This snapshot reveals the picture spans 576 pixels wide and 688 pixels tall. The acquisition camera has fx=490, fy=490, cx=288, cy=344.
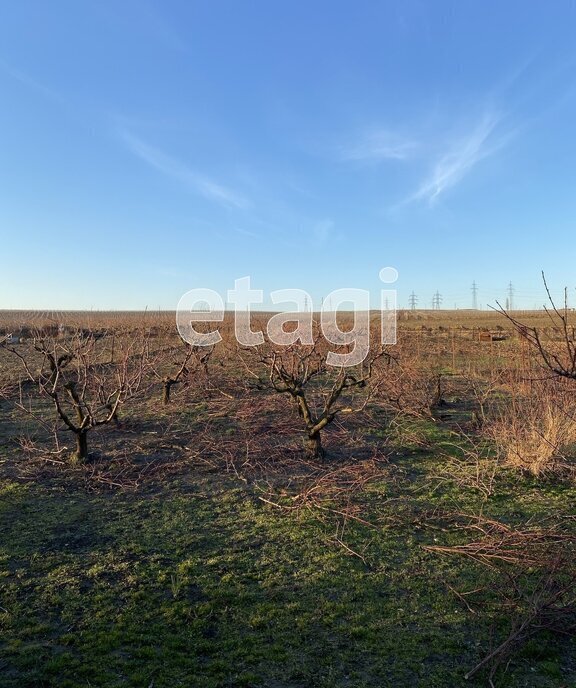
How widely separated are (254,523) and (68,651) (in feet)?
6.45

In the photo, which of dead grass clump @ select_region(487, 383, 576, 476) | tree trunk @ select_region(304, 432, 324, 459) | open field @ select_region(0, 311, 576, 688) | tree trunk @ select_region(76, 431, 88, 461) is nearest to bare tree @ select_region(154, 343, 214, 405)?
open field @ select_region(0, 311, 576, 688)

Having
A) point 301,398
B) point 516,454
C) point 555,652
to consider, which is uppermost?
point 301,398

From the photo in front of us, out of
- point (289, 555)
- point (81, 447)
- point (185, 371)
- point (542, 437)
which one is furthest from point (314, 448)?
point (185, 371)

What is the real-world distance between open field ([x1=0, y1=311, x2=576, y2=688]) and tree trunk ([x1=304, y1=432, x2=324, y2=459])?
1.2 inches

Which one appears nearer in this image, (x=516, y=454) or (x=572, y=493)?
(x=572, y=493)

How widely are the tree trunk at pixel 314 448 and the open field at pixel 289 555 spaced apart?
29 mm

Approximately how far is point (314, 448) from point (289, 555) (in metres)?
2.51

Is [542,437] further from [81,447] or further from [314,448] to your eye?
[81,447]

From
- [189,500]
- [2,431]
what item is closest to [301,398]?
[189,500]

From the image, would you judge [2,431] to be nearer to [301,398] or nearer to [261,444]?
[261,444]

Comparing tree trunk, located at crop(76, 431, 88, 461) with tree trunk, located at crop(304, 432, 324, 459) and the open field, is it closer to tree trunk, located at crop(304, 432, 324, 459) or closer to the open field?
the open field

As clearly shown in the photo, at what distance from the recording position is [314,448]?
6.28 m

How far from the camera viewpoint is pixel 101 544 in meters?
3.97

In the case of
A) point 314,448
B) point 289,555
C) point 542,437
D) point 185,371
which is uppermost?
point 185,371
